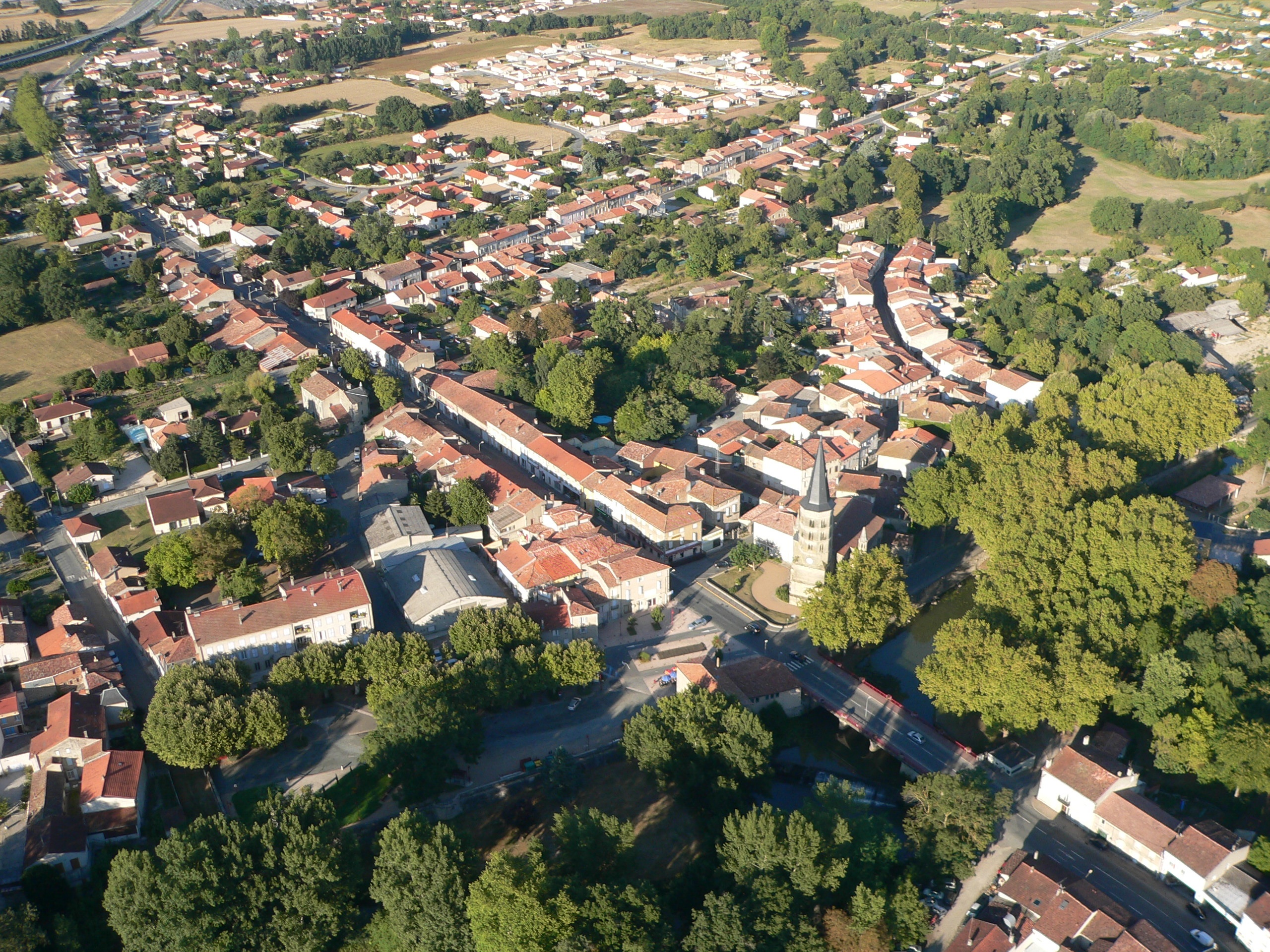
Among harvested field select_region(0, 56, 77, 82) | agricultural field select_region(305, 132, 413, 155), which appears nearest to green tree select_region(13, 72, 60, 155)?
harvested field select_region(0, 56, 77, 82)

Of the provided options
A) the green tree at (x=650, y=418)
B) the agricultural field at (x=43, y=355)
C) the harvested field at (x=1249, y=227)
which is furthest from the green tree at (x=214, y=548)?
the harvested field at (x=1249, y=227)

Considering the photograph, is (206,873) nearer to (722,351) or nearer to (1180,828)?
(1180,828)

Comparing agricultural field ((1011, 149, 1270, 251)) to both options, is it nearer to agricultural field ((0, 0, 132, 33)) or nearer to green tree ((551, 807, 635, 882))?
green tree ((551, 807, 635, 882))

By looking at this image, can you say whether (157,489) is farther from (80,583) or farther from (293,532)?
(293,532)

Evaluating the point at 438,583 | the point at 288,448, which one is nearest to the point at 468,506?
the point at 438,583

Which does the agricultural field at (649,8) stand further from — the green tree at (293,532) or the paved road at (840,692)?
the paved road at (840,692)
